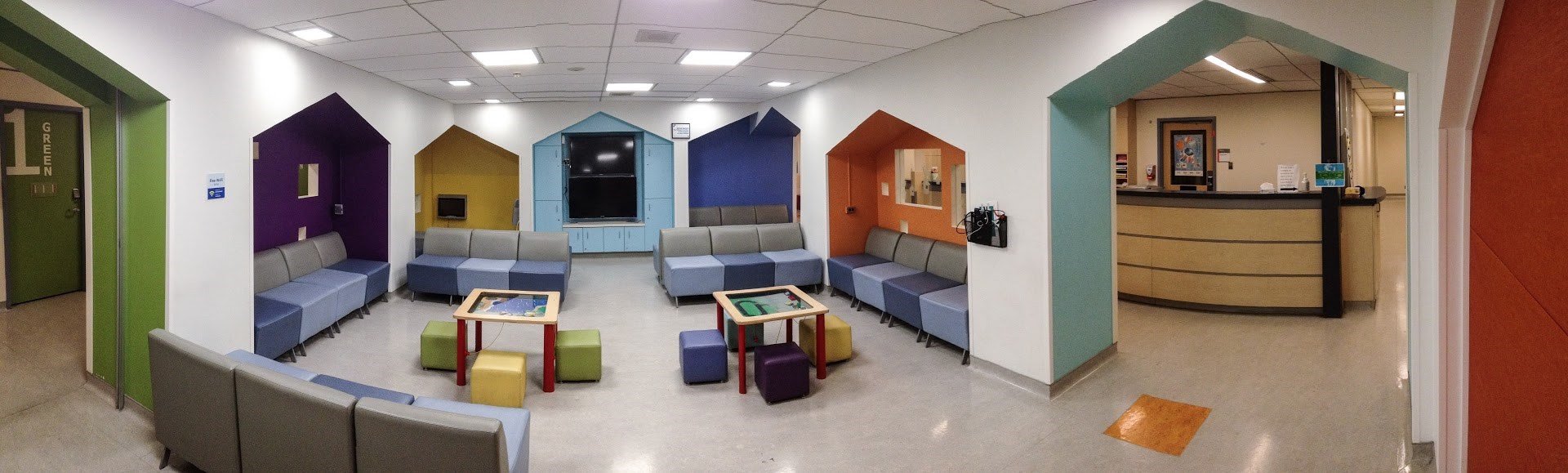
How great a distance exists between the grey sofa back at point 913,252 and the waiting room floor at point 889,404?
34.1 inches

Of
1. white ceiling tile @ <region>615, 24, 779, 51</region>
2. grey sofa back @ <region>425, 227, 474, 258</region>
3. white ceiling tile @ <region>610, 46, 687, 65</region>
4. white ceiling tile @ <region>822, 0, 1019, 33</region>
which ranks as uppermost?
white ceiling tile @ <region>610, 46, 687, 65</region>

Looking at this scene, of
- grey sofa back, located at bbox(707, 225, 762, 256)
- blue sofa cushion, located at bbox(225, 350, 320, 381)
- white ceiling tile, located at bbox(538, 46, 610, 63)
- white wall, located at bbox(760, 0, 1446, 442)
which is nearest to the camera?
white wall, located at bbox(760, 0, 1446, 442)

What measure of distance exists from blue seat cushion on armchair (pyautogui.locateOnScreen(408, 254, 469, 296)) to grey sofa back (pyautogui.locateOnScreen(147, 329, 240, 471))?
156 inches

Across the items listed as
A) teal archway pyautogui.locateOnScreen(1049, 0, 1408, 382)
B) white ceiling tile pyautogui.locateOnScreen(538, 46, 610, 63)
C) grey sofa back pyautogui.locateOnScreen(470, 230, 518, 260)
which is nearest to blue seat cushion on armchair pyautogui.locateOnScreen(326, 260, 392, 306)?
grey sofa back pyautogui.locateOnScreen(470, 230, 518, 260)

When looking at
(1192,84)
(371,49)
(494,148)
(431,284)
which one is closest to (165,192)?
(371,49)

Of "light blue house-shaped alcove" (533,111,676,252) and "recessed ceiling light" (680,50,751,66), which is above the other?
"recessed ceiling light" (680,50,751,66)

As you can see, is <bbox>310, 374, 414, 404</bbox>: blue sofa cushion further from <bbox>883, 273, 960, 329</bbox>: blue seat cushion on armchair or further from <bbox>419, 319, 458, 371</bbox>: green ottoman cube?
<bbox>883, 273, 960, 329</bbox>: blue seat cushion on armchair

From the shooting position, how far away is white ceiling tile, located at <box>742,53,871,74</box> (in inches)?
242

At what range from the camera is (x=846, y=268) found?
7.39 m

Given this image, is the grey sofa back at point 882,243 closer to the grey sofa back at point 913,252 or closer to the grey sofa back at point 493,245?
the grey sofa back at point 913,252

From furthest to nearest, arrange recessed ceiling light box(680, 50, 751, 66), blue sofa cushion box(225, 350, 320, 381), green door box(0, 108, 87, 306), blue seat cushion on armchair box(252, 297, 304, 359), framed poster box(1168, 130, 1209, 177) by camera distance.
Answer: framed poster box(1168, 130, 1209, 177) < green door box(0, 108, 87, 306) < recessed ceiling light box(680, 50, 751, 66) < blue seat cushion on armchair box(252, 297, 304, 359) < blue sofa cushion box(225, 350, 320, 381)

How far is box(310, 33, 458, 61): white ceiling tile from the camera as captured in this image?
5191mm

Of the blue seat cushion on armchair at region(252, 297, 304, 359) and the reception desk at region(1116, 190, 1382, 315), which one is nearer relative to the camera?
the blue seat cushion on armchair at region(252, 297, 304, 359)

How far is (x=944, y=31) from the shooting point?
4996mm
